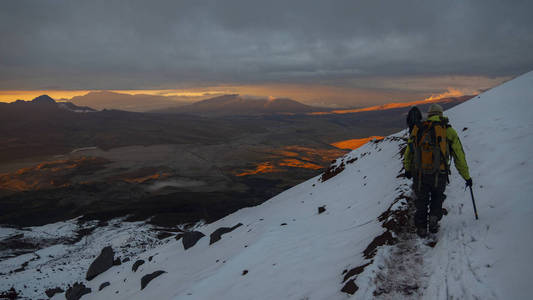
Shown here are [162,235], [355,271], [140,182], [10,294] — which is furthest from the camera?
[140,182]

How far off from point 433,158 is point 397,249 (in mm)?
2424

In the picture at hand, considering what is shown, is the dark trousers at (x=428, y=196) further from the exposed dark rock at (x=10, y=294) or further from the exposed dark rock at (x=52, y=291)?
the exposed dark rock at (x=10, y=294)

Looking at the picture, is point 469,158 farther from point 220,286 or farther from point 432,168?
point 220,286

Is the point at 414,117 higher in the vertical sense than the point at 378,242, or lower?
higher

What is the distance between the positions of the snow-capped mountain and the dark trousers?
56 centimetres

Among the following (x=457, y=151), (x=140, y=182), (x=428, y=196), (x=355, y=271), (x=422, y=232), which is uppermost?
(x=457, y=151)

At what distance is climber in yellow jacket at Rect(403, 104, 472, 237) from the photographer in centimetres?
636

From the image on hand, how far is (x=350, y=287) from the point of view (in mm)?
5684

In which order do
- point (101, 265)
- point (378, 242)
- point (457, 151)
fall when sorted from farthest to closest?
point (101, 265) → point (378, 242) → point (457, 151)

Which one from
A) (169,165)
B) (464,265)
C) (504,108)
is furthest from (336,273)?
(169,165)

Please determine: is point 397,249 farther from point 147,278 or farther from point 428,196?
point 147,278

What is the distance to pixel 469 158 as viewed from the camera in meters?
11.7

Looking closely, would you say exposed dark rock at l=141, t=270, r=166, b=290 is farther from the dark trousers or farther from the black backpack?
the black backpack

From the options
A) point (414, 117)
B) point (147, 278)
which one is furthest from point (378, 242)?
point (147, 278)
